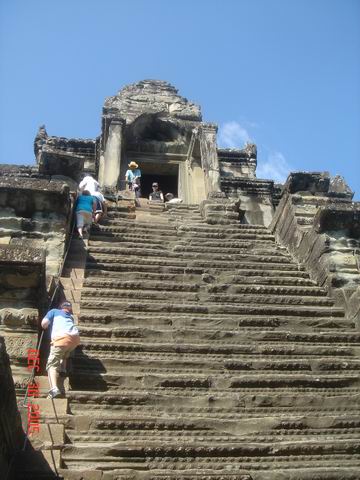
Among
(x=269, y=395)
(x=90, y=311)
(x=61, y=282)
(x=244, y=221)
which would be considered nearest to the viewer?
(x=269, y=395)

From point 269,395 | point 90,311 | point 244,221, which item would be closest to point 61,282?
point 90,311

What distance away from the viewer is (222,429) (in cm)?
420

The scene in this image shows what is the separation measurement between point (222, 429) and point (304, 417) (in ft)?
2.20

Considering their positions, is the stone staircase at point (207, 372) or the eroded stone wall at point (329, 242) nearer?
the stone staircase at point (207, 372)

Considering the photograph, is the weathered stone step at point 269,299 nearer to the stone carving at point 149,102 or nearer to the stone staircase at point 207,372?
the stone staircase at point 207,372

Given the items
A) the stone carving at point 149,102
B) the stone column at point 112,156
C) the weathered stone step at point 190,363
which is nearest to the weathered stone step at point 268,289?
the weathered stone step at point 190,363

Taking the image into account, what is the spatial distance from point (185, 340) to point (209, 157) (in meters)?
7.49

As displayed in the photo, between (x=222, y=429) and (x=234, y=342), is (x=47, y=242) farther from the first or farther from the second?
(x=222, y=429)

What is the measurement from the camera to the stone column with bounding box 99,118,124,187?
12.0 m

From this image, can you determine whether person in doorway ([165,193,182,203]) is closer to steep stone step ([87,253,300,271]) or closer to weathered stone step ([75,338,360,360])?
steep stone step ([87,253,300,271])

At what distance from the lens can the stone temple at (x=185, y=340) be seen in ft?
12.6

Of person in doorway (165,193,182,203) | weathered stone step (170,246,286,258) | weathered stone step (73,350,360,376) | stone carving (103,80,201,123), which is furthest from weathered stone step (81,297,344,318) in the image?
stone carving (103,80,201,123)

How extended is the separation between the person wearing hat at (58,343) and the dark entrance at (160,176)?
938 cm

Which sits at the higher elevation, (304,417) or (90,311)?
(90,311)
